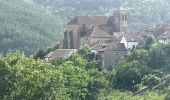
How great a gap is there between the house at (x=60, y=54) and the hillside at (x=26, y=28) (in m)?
55.0

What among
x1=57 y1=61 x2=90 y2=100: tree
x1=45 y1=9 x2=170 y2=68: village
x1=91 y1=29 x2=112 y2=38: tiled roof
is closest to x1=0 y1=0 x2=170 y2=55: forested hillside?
x1=45 y1=9 x2=170 y2=68: village

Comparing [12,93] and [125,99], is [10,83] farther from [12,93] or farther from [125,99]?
[125,99]

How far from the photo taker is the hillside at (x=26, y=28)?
145250 mm

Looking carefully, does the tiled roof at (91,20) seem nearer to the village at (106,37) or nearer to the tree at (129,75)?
the village at (106,37)

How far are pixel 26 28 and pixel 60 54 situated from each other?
8231 centimetres

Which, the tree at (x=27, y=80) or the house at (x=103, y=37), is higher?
the house at (x=103, y=37)

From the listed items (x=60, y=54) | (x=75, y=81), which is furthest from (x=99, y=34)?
(x=75, y=81)

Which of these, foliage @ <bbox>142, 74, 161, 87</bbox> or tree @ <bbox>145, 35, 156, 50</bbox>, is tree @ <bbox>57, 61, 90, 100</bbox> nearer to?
foliage @ <bbox>142, 74, 161, 87</bbox>

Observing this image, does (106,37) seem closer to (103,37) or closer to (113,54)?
(103,37)

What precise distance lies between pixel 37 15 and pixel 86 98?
109 metres

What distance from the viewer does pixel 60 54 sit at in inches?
3123

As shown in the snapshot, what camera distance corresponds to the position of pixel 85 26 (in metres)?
86.9

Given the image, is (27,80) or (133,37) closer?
(27,80)

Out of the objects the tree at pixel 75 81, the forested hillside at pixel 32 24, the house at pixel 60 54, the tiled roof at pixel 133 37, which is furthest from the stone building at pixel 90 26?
the forested hillside at pixel 32 24
